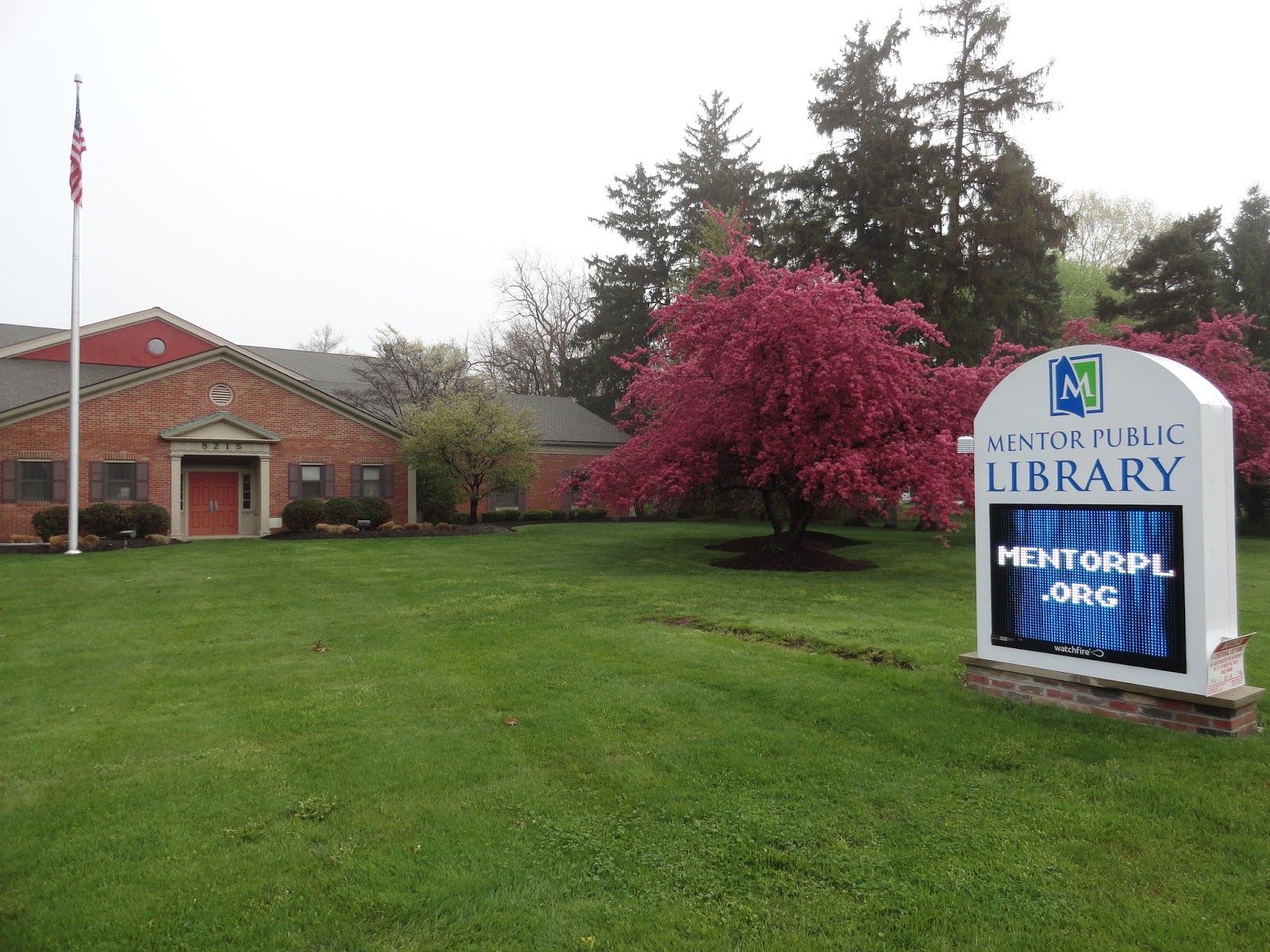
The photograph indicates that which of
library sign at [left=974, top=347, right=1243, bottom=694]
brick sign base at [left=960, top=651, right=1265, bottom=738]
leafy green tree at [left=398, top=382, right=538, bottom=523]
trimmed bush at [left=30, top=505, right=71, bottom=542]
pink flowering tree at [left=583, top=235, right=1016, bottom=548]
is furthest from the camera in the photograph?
leafy green tree at [left=398, top=382, right=538, bottom=523]

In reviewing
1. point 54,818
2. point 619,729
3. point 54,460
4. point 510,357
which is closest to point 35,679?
point 54,818

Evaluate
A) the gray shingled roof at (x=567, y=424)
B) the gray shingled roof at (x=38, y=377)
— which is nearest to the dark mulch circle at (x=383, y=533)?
the gray shingled roof at (x=38, y=377)

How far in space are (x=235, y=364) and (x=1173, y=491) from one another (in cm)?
2532

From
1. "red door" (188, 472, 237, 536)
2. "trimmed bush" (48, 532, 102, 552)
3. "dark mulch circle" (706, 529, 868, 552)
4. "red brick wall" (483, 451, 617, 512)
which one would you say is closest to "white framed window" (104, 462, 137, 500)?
"red door" (188, 472, 237, 536)

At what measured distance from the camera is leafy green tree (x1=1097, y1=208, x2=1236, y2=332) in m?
30.8

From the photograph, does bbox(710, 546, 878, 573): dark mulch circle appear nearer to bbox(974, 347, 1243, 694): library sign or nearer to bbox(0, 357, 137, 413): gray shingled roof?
bbox(974, 347, 1243, 694): library sign

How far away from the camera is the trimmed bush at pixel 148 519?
897 inches

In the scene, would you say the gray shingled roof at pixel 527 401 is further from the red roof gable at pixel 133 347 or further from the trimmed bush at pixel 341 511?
the trimmed bush at pixel 341 511

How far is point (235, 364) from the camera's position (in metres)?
25.6

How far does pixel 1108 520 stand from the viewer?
602 centimetres

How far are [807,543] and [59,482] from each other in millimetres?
20198

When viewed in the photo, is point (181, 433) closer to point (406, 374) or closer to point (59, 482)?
point (59, 482)

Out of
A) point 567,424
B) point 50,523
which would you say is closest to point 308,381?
point 567,424

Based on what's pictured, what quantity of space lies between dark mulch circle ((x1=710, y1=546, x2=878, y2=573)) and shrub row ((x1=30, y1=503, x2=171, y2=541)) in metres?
15.4
